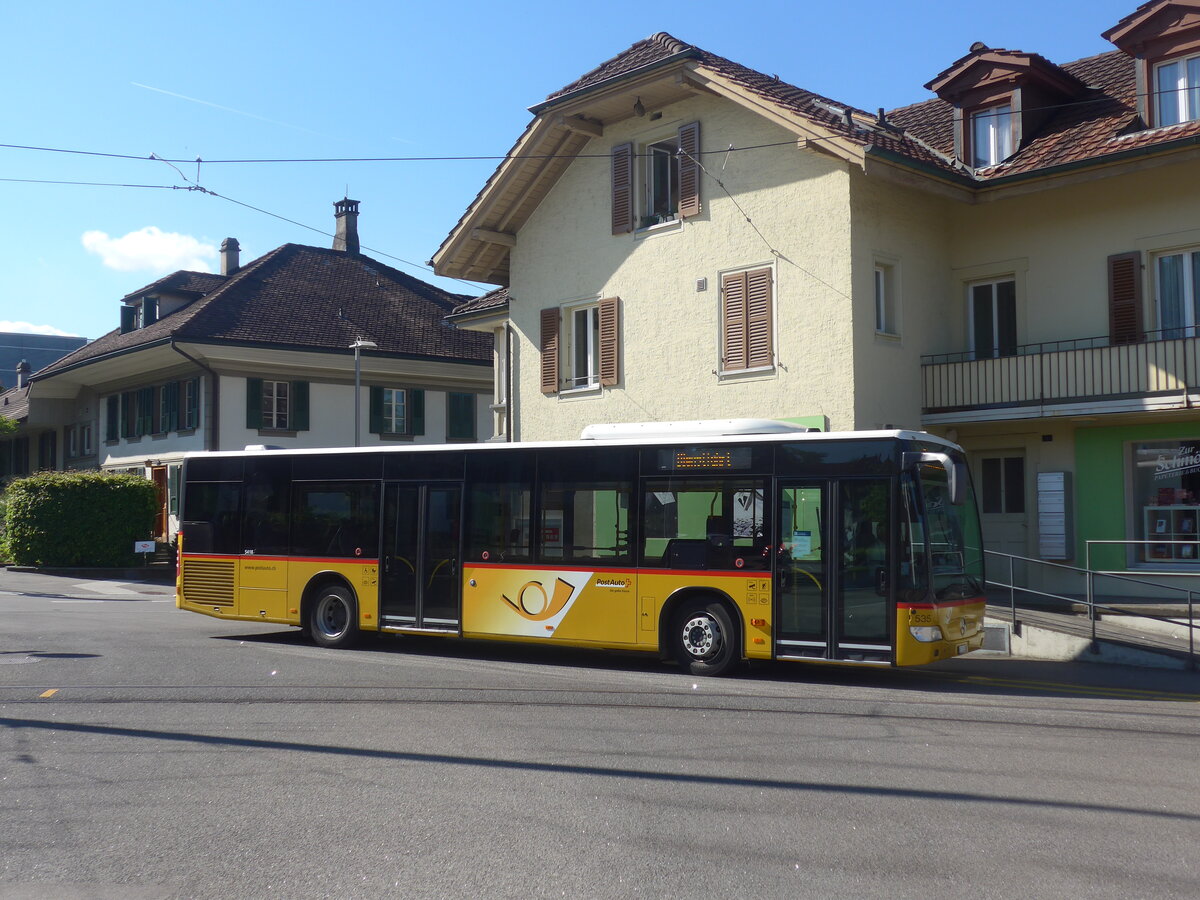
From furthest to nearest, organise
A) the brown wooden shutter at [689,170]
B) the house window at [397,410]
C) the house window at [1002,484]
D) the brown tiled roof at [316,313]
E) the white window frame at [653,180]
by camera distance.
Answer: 1. the house window at [397,410]
2. the brown tiled roof at [316,313]
3. the white window frame at [653,180]
4. the brown wooden shutter at [689,170]
5. the house window at [1002,484]

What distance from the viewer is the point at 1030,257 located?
20828 mm

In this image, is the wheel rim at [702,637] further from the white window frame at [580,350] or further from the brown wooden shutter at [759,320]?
the white window frame at [580,350]

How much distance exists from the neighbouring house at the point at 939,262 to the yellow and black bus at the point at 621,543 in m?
6.29

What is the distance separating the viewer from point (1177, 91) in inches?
752

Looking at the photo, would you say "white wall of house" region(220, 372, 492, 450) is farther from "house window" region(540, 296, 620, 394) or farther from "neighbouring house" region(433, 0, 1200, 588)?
"neighbouring house" region(433, 0, 1200, 588)

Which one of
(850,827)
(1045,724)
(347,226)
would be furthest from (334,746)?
(347,226)

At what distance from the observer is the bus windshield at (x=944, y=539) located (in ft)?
41.5

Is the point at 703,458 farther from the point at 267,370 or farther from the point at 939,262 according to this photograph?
the point at 267,370

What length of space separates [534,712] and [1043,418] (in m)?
11.9

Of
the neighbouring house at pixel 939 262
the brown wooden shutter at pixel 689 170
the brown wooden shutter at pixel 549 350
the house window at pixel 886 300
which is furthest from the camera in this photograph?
the brown wooden shutter at pixel 549 350

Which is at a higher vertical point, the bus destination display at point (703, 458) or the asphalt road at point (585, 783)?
the bus destination display at point (703, 458)

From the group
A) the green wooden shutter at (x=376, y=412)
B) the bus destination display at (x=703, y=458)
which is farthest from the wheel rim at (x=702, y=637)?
the green wooden shutter at (x=376, y=412)

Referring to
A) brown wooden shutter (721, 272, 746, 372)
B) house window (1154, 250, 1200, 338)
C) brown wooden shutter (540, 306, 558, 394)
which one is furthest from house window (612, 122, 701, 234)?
house window (1154, 250, 1200, 338)

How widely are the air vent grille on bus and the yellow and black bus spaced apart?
3 cm
